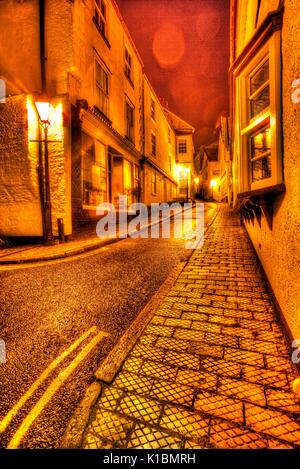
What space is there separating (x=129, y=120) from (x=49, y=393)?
16.3 meters

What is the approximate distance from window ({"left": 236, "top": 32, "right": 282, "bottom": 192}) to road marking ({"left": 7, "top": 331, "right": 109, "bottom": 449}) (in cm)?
279

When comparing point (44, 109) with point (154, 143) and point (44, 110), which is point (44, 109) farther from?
point (154, 143)

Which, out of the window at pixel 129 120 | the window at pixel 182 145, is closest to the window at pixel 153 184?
the window at pixel 129 120

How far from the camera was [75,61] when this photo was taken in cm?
875

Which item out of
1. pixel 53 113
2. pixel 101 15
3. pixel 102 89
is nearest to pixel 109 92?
pixel 102 89

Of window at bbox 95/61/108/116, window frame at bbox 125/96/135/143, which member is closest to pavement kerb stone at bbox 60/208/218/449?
window at bbox 95/61/108/116

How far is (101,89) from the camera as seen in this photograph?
1162 centimetres

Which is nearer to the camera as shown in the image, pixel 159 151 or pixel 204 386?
pixel 204 386

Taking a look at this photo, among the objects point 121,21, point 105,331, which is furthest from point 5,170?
point 121,21

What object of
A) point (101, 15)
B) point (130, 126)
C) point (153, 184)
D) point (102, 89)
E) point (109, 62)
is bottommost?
point (153, 184)

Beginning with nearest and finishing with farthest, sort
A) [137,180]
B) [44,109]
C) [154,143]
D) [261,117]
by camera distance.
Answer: [261,117]
[44,109]
[137,180]
[154,143]

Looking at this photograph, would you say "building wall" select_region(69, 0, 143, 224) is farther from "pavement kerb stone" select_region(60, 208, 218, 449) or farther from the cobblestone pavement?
the cobblestone pavement

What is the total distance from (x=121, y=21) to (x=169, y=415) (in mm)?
17822

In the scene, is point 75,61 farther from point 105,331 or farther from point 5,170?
point 105,331
